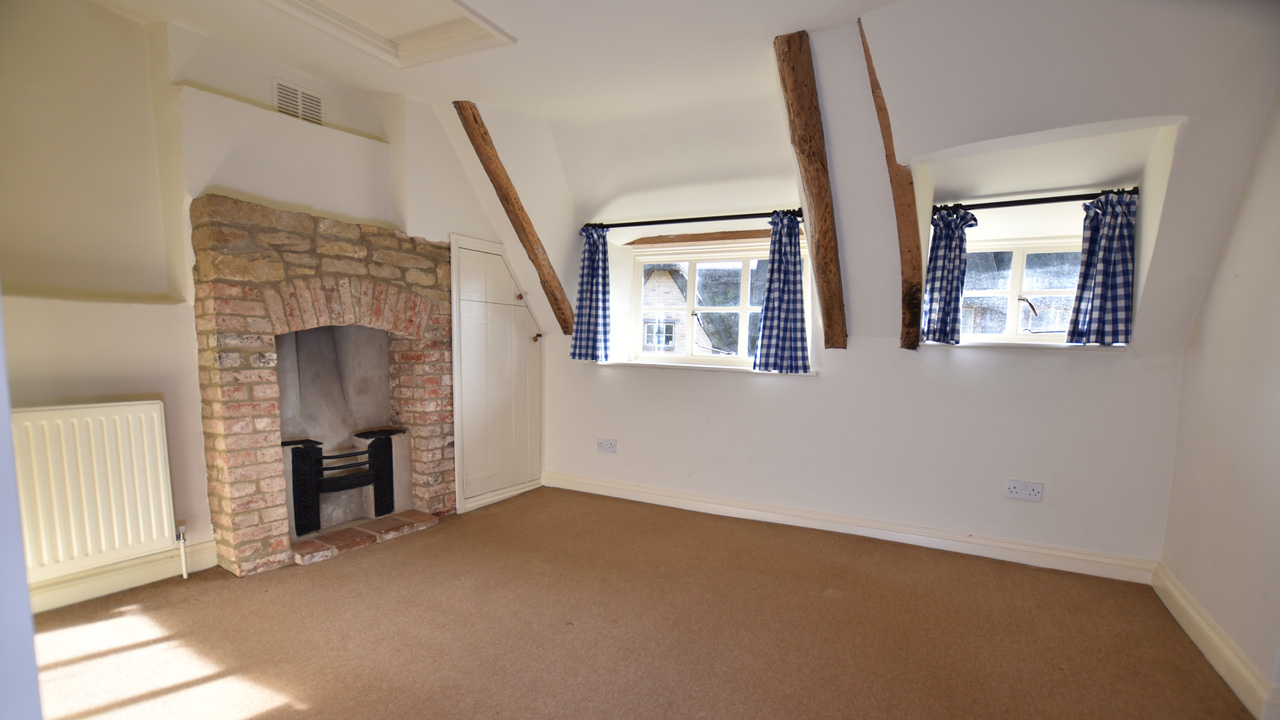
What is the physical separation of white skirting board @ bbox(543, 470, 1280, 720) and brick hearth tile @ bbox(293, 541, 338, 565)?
179cm

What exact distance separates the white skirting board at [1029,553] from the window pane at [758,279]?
4.74ft

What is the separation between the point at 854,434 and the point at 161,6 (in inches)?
160

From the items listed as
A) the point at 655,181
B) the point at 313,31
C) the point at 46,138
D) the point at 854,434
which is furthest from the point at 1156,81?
the point at 46,138

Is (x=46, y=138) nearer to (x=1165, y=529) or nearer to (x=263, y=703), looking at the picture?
(x=263, y=703)

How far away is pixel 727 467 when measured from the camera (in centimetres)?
391

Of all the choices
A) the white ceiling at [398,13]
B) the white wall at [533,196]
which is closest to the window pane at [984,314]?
the white wall at [533,196]

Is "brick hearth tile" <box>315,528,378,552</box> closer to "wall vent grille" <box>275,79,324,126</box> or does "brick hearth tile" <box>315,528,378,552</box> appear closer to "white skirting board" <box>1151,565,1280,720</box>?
"wall vent grille" <box>275,79,324,126</box>

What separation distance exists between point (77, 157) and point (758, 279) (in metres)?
3.72

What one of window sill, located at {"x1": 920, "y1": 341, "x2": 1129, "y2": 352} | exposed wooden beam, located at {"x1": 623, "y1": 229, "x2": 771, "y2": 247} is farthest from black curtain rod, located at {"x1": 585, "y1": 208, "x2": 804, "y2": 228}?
window sill, located at {"x1": 920, "y1": 341, "x2": 1129, "y2": 352}

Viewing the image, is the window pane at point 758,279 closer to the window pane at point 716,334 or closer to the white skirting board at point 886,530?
the window pane at point 716,334

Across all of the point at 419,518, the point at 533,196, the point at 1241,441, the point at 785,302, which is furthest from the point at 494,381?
the point at 1241,441

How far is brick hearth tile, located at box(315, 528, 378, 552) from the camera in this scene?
3.12 meters

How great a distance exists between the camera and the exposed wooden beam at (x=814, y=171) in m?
2.53

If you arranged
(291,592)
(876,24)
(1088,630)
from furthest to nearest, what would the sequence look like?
(291,592), (1088,630), (876,24)
